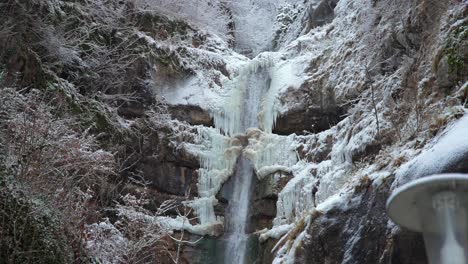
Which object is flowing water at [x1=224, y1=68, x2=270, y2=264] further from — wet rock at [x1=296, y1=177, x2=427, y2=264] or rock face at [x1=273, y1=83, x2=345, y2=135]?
A: wet rock at [x1=296, y1=177, x2=427, y2=264]

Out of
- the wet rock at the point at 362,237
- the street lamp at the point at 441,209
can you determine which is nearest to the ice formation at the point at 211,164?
the wet rock at the point at 362,237

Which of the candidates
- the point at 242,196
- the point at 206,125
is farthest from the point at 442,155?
the point at 206,125

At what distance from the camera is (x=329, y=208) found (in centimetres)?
623

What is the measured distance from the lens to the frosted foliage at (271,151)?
41.2 ft

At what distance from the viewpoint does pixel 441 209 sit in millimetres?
2895

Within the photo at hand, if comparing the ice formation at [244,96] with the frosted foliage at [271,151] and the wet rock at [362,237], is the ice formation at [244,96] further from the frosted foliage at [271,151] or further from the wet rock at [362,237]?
the wet rock at [362,237]

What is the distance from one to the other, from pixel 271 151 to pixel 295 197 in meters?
2.10

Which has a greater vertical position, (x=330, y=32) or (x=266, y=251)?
(x=330, y=32)

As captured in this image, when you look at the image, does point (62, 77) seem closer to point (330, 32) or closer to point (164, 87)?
point (164, 87)

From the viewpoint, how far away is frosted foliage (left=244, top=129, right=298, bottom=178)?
12547 millimetres

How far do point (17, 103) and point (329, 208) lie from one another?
189 inches

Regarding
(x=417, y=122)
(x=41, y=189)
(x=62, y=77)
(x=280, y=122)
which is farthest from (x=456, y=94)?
(x=62, y=77)

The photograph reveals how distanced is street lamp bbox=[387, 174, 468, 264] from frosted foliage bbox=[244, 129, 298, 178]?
9384 millimetres

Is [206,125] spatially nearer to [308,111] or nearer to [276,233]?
[308,111]
